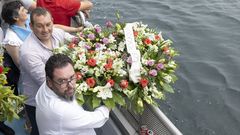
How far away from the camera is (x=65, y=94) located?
295cm

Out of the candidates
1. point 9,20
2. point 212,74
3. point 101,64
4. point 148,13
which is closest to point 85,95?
point 101,64

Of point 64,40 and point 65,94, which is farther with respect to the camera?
point 64,40

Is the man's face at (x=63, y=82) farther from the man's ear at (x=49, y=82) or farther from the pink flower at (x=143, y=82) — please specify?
the pink flower at (x=143, y=82)

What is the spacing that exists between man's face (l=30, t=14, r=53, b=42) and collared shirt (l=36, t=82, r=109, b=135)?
733mm

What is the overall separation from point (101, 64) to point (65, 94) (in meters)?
0.52

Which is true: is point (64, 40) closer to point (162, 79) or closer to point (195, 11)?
point (162, 79)

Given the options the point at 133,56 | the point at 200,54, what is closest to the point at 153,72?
the point at 133,56

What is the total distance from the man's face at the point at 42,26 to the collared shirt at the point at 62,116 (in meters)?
0.73

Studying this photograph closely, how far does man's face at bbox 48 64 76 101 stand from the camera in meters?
2.87

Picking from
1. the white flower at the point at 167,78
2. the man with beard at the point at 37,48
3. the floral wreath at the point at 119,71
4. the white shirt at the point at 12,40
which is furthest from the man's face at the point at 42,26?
the white flower at the point at 167,78

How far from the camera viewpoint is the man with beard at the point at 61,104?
2.89m

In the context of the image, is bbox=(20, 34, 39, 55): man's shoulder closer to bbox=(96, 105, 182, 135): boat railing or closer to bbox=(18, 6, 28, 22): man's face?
bbox=(18, 6, 28, 22): man's face

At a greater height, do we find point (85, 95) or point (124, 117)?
point (85, 95)

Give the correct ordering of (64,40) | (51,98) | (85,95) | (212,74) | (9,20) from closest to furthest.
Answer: (51,98) < (85,95) < (64,40) < (9,20) < (212,74)
